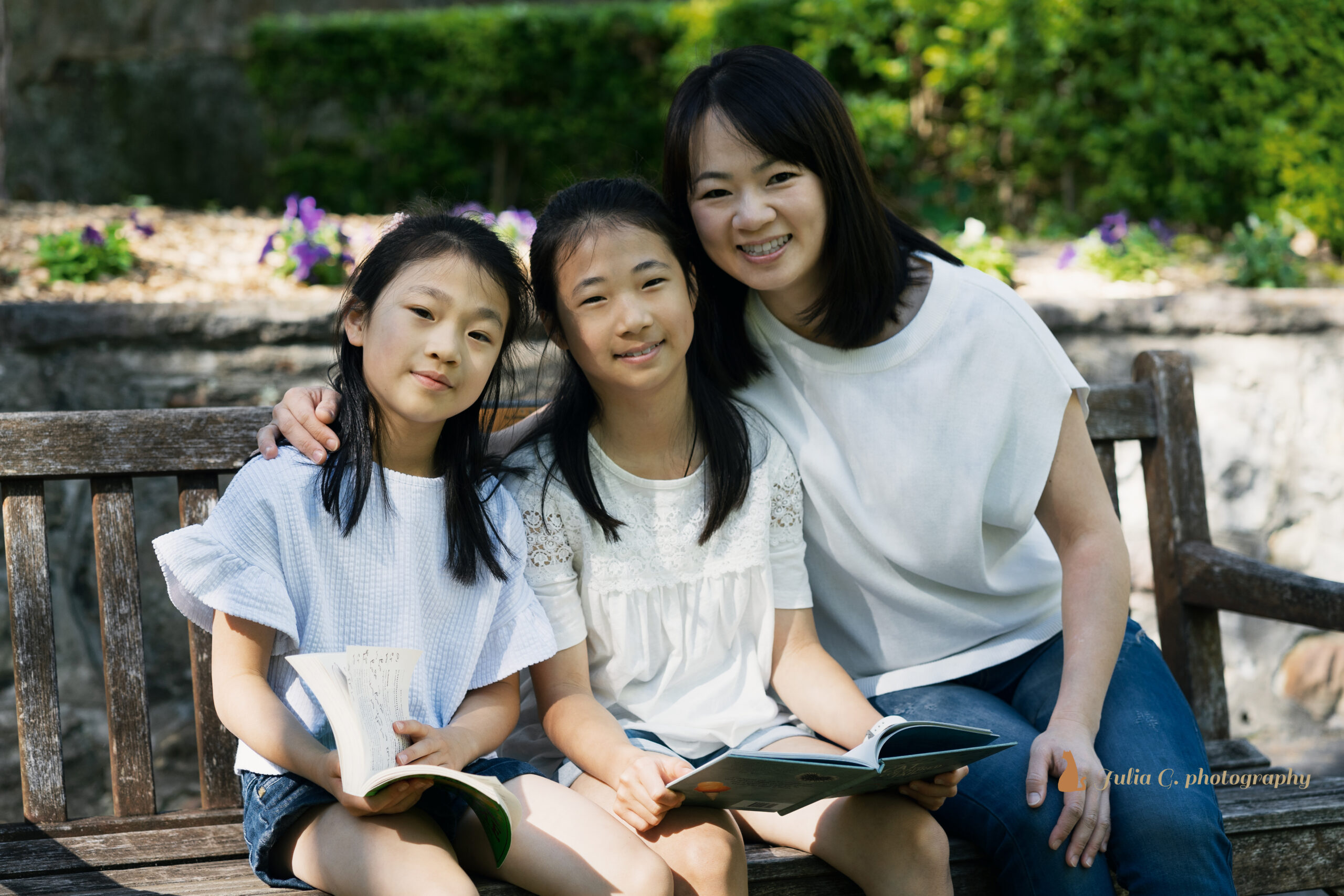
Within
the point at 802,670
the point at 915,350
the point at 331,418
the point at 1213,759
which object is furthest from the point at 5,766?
the point at 1213,759

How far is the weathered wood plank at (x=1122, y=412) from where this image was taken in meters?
2.65

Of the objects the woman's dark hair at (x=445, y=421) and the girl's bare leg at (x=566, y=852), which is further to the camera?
the woman's dark hair at (x=445, y=421)

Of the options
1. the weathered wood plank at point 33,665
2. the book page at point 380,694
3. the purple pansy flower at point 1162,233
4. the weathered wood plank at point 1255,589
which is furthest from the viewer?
the purple pansy flower at point 1162,233

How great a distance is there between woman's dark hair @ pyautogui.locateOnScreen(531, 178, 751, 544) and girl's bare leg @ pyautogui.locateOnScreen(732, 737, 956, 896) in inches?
20.8

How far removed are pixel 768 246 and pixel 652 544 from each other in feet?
1.88

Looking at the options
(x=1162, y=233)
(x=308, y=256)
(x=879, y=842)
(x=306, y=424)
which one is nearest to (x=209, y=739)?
(x=306, y=424)

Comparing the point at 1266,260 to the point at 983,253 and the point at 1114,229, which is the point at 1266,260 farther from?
the point at 983,253

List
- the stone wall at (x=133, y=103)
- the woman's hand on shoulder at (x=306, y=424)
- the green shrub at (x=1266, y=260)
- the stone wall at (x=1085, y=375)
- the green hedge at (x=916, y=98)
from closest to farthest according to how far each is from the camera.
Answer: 1. the woman's hand on shoulder at (x=306, y=424)
2. the stone wall at (x=1085, y=375)
3. the green shrub at (x=1266, y=260)
4. the green hedge at (x=916, y=98)
5. the stone wall at (x=133, y=103)

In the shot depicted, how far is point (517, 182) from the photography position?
6652 millimetres

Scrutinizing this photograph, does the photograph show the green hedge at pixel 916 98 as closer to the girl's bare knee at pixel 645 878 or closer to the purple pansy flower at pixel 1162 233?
the purple pansy flower at pixel 1162 233

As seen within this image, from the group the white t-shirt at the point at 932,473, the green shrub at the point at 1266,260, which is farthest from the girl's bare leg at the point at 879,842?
the green shrub at the point at 1266,260

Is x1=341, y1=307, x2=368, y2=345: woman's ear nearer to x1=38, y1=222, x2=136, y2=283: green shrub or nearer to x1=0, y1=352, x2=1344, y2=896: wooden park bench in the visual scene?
x1=0, y1=352, x2=1344, y2=896: wooden park bench

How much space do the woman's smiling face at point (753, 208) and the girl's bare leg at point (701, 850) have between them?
93cm

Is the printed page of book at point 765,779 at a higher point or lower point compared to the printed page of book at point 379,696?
lower
